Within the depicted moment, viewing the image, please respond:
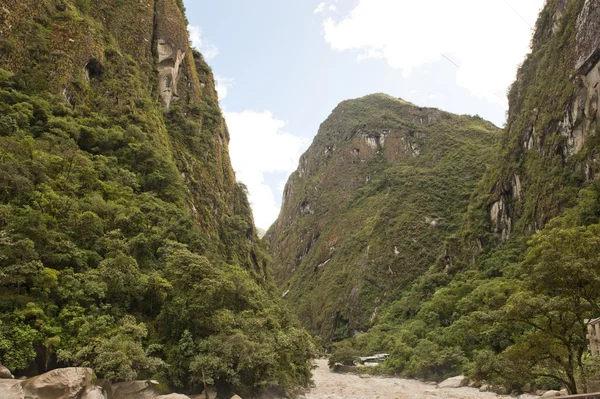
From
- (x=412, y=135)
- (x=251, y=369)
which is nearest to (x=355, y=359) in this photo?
(x=251, y=369)

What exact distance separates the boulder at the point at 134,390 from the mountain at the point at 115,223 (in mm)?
434

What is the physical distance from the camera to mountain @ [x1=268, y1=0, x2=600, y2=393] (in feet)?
46.8

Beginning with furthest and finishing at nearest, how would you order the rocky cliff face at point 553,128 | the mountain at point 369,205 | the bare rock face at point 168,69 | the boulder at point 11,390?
the mountain at point 369,205
the bare rock face at point 168,69
the rocky cliff face at point 553,128
the boulder at point 11,390

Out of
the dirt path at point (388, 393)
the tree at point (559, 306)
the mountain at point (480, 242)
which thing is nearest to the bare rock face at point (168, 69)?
the dirt path at point (388, 393)

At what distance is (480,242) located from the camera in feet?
204

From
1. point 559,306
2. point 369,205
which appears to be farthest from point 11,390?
point 369,205

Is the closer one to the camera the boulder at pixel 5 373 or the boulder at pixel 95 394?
the boulder at pixel 5 373

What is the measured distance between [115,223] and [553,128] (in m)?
46.6

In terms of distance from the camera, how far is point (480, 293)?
45406 mm

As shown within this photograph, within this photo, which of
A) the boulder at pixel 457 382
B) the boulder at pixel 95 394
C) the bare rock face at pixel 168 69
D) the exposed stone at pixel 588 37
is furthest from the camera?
the bare rock face at pixel 168 69

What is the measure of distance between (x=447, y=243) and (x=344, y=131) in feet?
336

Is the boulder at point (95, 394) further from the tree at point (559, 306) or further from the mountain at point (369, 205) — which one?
the mountain at point (369, 205)

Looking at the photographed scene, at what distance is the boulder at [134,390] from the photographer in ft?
56.2

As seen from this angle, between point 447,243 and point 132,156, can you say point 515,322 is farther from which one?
point 447,243
